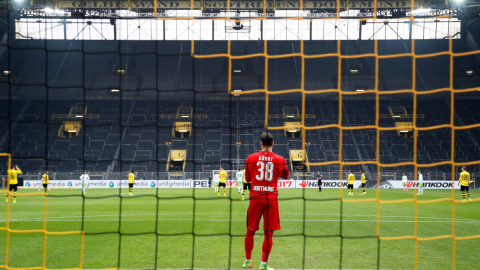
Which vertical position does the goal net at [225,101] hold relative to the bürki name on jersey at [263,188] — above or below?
above

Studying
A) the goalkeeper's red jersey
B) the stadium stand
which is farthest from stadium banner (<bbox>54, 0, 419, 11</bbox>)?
the goalkeeper's red jersey

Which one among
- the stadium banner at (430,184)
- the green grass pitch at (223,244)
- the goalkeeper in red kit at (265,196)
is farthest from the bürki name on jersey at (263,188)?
the stadium banner at (430,184)

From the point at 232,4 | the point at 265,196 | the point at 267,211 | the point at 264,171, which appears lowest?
the point at 267,211

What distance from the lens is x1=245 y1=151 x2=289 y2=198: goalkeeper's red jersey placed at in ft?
16.6

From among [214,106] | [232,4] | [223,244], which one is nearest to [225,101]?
[214,106]

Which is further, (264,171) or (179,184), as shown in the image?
(179,184)

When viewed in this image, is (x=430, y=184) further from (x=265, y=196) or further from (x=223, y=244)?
(x=265, y=196)

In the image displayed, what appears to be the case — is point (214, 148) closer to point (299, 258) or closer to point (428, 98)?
point (428, 98)

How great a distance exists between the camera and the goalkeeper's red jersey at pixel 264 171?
199 inches

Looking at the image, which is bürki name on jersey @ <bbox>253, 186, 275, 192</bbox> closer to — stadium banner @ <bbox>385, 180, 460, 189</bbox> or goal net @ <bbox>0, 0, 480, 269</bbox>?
goal net @ <bbox>0, 0, 480, 269</bbox>

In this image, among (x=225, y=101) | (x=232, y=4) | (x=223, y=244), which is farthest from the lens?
(x=225, y=101)

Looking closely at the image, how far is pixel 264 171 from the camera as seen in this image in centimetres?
508

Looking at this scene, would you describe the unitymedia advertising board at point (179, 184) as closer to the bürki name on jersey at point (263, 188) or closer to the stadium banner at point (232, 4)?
the stadium banner at point (232, 4)

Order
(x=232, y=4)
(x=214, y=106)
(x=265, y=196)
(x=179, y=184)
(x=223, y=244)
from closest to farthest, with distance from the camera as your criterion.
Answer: (x=265, y=196), (x=223, y=244), (x=179, y=184), (x=232, y=4), (x=214, y=106)
